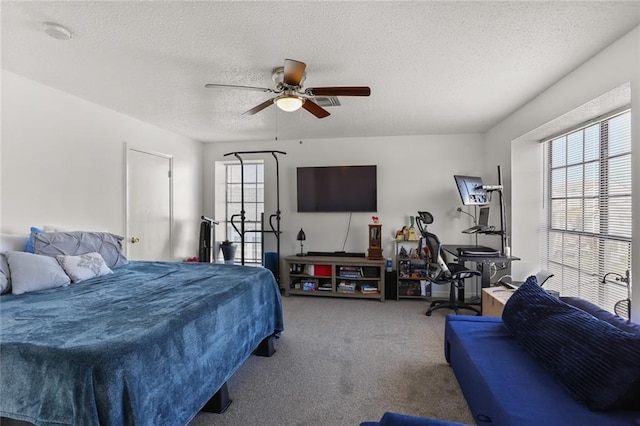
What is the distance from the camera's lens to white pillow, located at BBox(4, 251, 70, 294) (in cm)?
198

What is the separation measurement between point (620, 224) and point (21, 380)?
3.78 metres

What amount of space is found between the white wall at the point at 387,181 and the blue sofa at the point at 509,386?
99.3 inches

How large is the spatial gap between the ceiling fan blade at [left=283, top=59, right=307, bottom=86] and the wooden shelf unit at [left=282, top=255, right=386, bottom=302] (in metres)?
2.67

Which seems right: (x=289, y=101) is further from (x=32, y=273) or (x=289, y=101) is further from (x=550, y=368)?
(x=550, y=368)

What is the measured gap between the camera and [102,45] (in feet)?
6.60

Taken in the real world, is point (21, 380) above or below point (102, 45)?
below

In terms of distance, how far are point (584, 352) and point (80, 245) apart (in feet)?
11.5

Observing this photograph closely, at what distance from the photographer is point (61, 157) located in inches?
110

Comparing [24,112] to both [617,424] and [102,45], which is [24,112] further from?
[617,424]

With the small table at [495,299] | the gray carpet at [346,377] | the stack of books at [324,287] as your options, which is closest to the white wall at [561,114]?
the small table at [495,299]

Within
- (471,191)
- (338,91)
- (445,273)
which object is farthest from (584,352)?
(471,191)

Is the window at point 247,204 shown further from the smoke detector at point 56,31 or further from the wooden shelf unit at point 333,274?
the smoke detector at point 56,31

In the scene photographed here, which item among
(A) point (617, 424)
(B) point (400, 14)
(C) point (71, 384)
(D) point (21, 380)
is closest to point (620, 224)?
(A) point (617, 424)

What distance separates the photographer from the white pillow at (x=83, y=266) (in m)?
2.28
